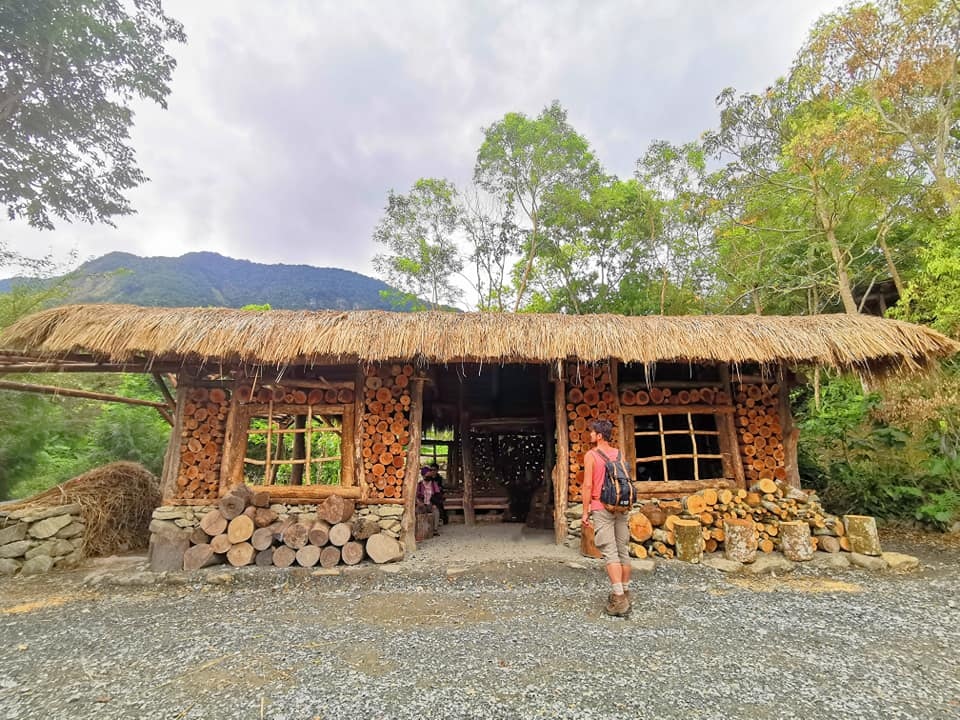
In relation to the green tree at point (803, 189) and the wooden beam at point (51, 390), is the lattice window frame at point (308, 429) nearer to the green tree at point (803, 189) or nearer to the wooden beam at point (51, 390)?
the wooden beam at point (51, 390)

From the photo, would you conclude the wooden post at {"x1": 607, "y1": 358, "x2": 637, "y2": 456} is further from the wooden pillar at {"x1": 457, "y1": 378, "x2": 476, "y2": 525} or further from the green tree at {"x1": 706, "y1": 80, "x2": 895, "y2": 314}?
the green tree at {"x1": 706, "y1": 80, "x2": 895, "y2": 314}

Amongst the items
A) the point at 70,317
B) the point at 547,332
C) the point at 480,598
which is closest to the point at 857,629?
the point at 480,598

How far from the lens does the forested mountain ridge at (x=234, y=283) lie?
34781 millimetres

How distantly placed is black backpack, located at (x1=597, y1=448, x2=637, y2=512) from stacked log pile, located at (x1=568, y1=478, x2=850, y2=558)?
1.67 metres

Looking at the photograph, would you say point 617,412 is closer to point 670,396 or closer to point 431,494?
point 670,396

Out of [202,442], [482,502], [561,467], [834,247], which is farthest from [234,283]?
[834,247]

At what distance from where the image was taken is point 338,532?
4863mm

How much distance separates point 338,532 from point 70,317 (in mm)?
3790

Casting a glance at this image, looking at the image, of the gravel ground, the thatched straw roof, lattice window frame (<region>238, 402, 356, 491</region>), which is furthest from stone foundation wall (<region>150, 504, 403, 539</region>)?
the thatched straw roof

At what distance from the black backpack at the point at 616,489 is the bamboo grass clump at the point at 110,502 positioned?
5981mm

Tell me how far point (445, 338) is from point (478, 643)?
3073mm

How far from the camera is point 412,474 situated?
17.8ft

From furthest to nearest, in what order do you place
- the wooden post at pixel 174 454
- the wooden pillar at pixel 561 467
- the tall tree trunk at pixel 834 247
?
the tall tree trunk at pixel 834 247 → the wooden pillar at pixel 561 467 → the wooden post at pixel 174 454

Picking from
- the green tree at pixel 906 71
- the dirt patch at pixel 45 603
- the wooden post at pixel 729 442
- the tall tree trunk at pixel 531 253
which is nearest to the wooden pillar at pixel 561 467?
the wooden post at pixel 729 442
